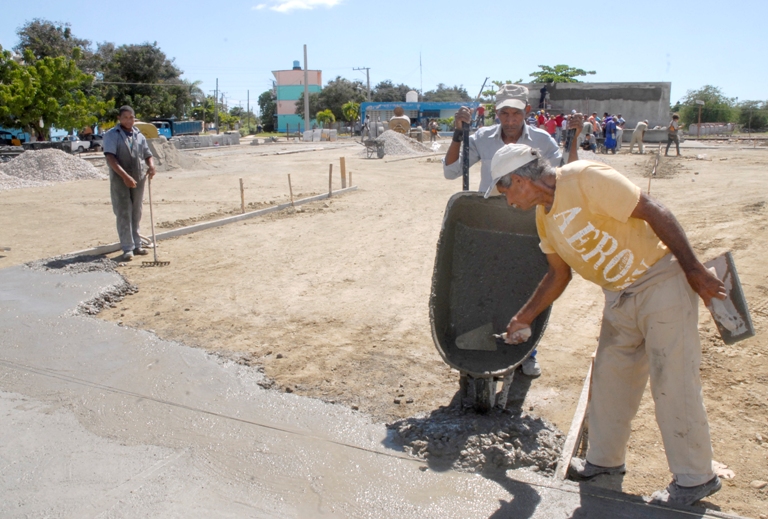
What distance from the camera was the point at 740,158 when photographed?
21094 millimetres

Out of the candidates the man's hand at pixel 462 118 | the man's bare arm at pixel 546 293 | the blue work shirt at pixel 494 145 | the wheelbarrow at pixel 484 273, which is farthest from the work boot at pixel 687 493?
the man's hand at pixel 462 118

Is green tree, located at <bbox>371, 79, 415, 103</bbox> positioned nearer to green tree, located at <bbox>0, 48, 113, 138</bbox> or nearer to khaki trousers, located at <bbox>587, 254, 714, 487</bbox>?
green tree, located at <bbox>0, 48, 113, 138</bbox>

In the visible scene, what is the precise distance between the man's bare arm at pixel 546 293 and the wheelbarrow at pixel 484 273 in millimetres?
822

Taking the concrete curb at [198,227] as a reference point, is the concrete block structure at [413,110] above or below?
above

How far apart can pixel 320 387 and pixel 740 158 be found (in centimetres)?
2148

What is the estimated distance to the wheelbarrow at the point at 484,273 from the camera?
3873mm

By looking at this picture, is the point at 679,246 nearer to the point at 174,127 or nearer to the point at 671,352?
the point at 671,352

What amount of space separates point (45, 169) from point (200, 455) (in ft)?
57.1

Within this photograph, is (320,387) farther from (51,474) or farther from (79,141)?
(79,141)

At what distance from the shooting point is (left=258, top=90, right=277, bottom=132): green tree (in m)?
86.7

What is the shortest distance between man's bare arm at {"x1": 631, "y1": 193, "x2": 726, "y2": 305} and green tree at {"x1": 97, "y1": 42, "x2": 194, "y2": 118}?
49.4 m

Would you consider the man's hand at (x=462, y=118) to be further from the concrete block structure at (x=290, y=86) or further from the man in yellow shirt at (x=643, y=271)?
the concrete block structure at (x=290, y=86)

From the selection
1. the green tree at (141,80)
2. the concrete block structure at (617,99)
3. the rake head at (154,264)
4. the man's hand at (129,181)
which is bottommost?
the rake head at (154,264)

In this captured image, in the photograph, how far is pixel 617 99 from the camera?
Result: 118ft
